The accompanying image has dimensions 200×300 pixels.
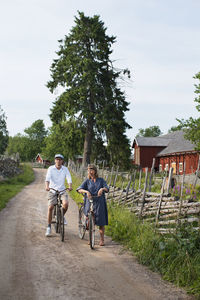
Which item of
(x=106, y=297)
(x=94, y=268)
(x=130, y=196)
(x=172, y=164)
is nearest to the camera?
(x=106, y=297)

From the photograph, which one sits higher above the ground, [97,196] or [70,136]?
[70,136]

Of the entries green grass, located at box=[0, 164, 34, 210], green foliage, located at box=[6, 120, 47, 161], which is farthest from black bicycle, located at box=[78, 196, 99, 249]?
green foliage, located at box=[6, 120, 47, 161]

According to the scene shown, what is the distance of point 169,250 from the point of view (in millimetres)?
5727

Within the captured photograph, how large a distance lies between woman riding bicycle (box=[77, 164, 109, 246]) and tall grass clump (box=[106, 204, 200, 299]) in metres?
0.73

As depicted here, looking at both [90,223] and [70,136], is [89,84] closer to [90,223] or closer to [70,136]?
[70,136]

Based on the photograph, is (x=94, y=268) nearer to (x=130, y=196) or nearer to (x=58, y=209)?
(x=58, y=209)

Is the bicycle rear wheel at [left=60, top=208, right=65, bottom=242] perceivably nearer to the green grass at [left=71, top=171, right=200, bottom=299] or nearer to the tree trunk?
the green grass at [left=71, top=171, right=200, bottom=299]

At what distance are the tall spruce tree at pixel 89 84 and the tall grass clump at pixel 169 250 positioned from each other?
58.9 feet

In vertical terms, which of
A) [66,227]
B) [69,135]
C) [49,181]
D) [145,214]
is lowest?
[66,227]

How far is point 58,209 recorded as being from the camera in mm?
7660

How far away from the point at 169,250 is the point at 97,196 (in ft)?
6.35

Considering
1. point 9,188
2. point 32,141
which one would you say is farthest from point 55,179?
point 32,141

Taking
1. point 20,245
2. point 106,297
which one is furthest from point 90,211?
point 106,297

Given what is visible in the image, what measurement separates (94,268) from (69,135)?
22206 mm
